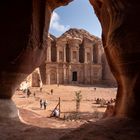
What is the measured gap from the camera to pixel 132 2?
6.33 metres

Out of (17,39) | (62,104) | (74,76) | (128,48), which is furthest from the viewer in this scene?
(74,76)

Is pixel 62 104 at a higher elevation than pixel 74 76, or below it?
below

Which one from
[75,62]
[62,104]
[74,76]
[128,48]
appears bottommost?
[62,104]

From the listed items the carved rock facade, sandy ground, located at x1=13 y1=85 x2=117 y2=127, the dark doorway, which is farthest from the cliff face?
the dark doorway

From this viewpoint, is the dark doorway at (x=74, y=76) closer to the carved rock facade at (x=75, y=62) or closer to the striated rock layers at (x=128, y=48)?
the carved rock facade at (x=75, y=62)

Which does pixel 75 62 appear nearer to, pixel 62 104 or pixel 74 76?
pixel 74 76

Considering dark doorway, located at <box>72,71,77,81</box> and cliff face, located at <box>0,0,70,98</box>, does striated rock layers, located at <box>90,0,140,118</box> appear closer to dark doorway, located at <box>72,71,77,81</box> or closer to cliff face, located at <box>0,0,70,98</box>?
cliff face, located at <box>0,0,70,98</box>

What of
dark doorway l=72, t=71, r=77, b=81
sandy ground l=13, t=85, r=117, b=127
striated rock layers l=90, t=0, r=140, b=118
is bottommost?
sandy ground l=13, t=85, r=117, b=127

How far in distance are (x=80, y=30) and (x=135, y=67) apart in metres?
50.9

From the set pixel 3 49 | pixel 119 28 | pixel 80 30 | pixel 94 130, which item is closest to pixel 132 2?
pixel 119 28

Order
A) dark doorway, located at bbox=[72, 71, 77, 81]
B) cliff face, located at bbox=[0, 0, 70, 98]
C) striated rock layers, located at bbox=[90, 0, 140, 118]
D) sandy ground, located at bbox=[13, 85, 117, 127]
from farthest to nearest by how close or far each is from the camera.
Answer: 1. dark doorway, located at bbox=[72, 71, 77, 81]
2. sandy ground, located at bbox=[13, 85, 117, 127]
3. cliff face, located at bbox=[0, 0, 70, 98]
4. striated rock layers, located at bbox=[90, 0, 140, 118]

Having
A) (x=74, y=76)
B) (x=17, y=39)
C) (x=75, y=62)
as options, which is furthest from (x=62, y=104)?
(x=75, y=62)

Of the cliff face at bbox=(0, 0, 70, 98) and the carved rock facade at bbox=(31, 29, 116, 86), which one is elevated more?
the carved rock facade at bbox=(31, 29, 116, 86)

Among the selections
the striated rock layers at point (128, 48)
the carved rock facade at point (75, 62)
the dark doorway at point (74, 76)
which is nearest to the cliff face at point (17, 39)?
the striated rock layers at point (128, 48)
